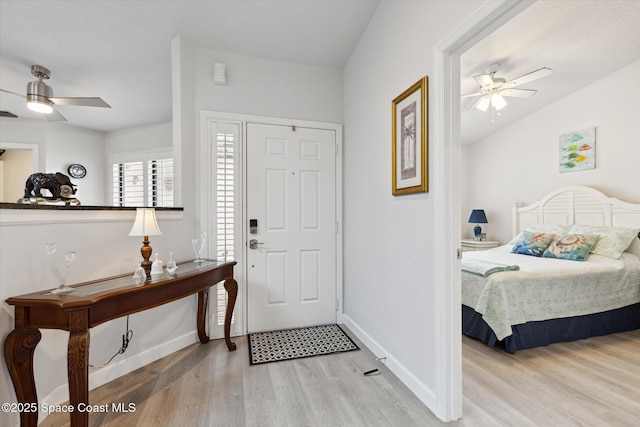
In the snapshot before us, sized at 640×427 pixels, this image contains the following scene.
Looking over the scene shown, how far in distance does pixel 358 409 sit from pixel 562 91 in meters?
4.42

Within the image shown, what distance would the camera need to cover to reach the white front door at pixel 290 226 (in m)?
2.83

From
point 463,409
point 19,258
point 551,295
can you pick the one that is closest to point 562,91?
point 551,295

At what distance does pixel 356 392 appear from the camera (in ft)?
6.14

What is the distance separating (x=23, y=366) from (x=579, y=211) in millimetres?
5192

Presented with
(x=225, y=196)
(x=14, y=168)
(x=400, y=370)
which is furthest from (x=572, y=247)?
(x=14, y=168)

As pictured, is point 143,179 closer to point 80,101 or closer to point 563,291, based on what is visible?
point 80,101

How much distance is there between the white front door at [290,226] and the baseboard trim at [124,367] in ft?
2.01

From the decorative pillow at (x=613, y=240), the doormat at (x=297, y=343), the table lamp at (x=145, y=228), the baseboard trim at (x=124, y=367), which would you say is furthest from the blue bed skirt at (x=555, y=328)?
the table lamp at (x=145, y=228)

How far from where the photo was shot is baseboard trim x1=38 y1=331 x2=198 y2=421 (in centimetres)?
170

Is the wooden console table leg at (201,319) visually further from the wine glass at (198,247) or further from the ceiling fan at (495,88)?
the ceiling fan at (495,88)

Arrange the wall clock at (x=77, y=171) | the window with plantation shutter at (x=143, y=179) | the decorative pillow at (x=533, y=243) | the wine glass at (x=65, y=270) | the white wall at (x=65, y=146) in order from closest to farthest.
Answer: the wine glass at (x=65, y=270) < the decorative pillow at (x=533, y=243) < the white wall at (x=65, y=146) < the window with plantation shutter at (x=143, y=179) < the wall clock at (x=77, y=171)

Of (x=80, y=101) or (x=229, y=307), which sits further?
(x=80, y=101)

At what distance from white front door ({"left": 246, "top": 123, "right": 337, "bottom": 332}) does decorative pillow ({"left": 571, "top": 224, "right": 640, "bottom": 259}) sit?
2.88m

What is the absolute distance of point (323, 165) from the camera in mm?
3043
